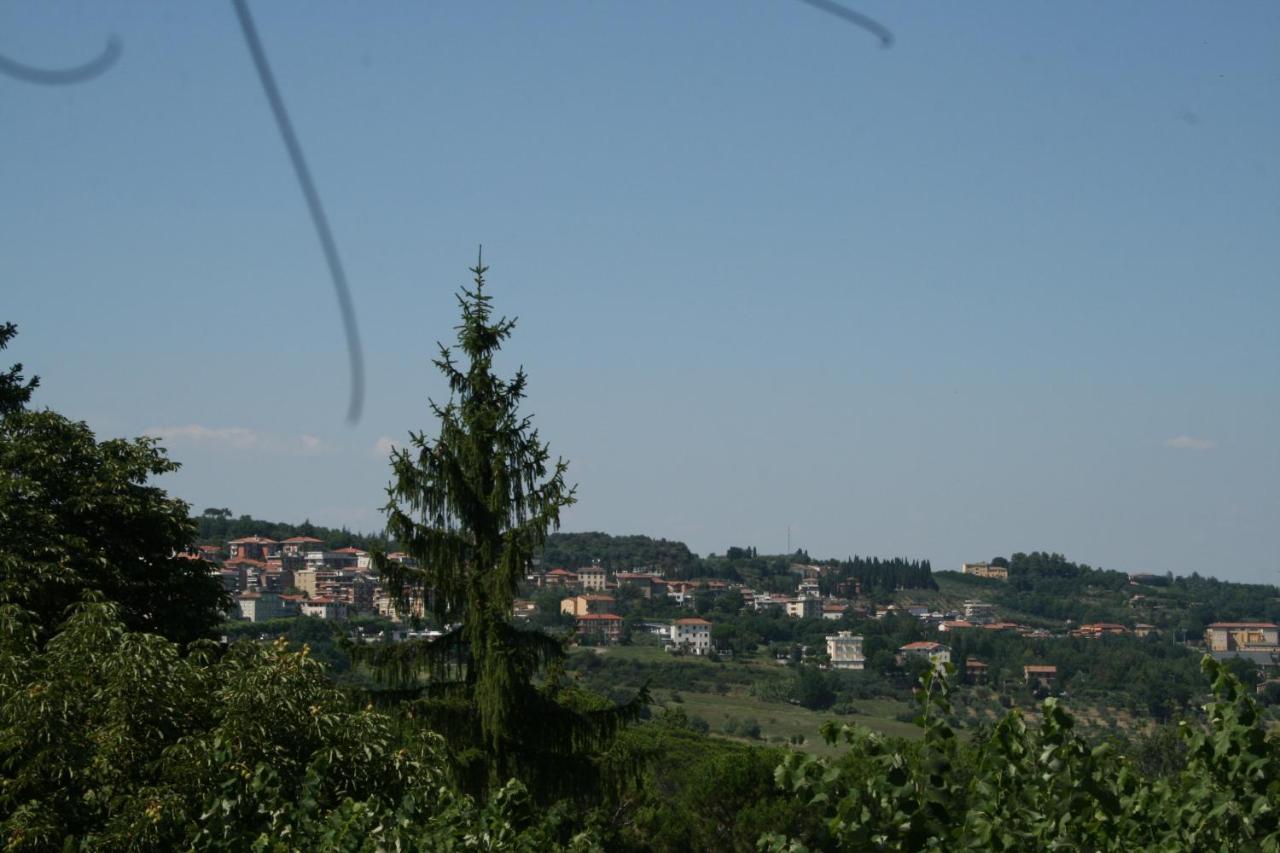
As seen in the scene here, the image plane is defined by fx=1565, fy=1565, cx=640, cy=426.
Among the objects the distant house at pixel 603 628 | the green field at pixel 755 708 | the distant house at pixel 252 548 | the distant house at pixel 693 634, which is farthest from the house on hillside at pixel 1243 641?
the distant house at pixel 252 548

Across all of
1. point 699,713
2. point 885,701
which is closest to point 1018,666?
point 885,701

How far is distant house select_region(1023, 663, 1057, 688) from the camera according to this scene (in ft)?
484

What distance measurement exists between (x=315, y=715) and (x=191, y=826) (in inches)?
94.2

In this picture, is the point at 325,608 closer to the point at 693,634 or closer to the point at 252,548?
the point at 252,548

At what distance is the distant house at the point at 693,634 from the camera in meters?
171

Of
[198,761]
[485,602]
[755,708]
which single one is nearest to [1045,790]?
[198,761]

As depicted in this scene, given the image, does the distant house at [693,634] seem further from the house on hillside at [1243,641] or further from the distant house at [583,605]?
the house on hillside at [1243,641]

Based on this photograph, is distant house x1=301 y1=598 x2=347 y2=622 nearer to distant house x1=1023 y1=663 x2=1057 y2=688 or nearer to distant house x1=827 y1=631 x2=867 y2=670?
distant house x1=827 y1=631 x2=867 y2=670

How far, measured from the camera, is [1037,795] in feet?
20.2

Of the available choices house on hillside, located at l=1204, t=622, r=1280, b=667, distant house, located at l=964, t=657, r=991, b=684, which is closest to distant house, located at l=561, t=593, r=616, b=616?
distant house, located at l=964, t=657, r=991, b=684

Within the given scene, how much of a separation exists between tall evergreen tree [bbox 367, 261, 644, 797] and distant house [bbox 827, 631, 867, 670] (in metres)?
155

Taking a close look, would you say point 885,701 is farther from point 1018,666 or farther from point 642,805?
point 642,805

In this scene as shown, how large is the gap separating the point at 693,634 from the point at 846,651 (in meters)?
17.8

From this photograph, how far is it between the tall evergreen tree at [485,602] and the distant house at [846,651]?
510ft
